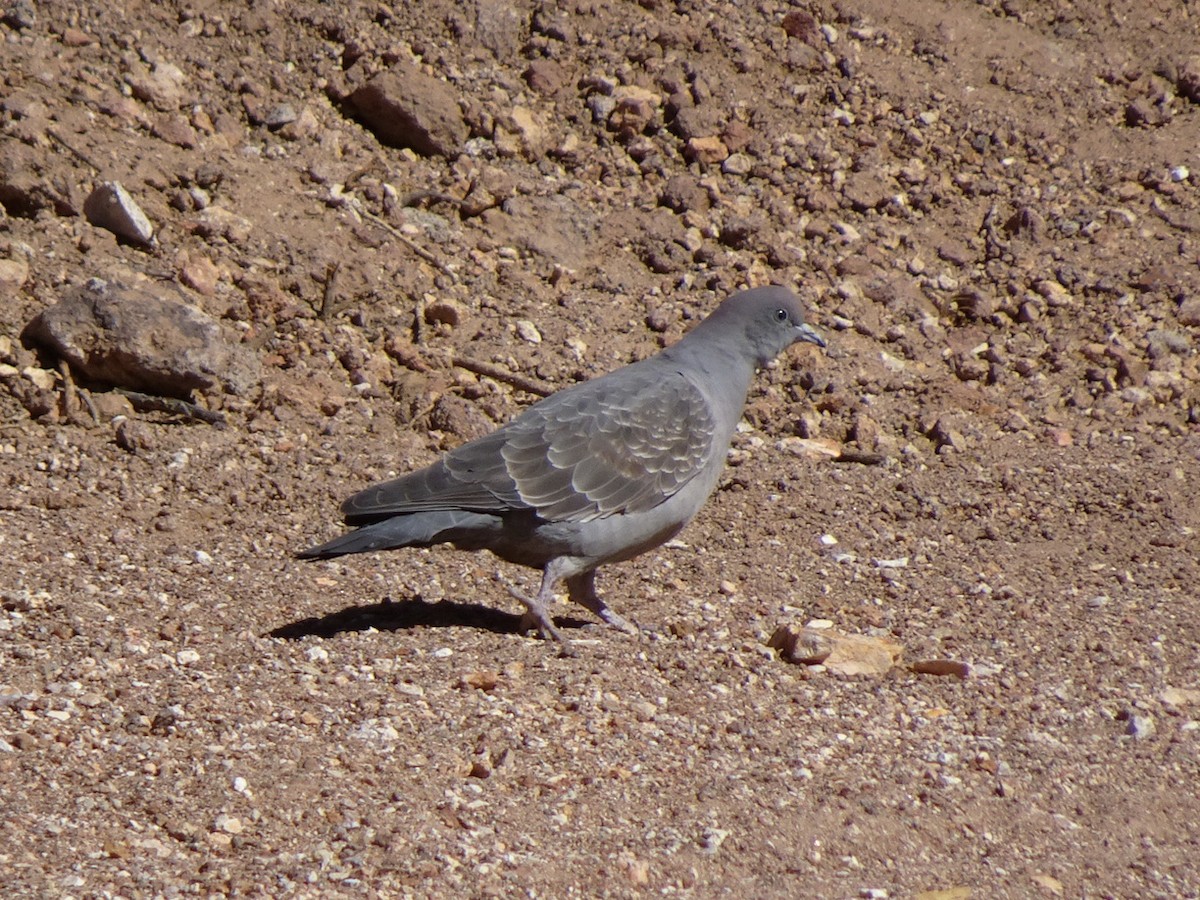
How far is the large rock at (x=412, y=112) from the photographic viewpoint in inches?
333

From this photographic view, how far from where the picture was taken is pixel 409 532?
529cm

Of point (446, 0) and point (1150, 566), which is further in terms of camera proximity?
point (446, 0)

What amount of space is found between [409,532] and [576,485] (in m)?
0.73

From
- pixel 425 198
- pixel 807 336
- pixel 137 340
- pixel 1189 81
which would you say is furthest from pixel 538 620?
pixel 1189 81

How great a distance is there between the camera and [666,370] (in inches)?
242

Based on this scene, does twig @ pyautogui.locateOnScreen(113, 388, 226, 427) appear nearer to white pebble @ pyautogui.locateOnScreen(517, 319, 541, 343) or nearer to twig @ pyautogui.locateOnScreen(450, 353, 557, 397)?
twig @ pyautogui.locateOnScreen(450, 353, 557, 397)

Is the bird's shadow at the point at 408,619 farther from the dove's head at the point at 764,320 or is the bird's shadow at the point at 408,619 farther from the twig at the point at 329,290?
the twig at the point at 329,290

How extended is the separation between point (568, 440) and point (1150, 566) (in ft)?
9.06

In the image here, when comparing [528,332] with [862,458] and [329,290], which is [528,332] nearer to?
[329,290]

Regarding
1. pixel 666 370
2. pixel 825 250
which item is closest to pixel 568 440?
pixel 666 370

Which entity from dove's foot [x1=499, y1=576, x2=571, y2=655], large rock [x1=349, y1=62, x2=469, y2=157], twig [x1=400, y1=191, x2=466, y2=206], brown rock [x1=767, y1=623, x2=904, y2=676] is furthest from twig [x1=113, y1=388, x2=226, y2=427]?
brown rock [x1=767, y1=623, x2=904, y2=676]

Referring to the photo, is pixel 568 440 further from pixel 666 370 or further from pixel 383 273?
pixel 383 273

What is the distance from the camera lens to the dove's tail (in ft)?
16.6

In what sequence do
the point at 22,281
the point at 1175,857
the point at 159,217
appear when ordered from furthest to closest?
the point at 159,217 → the point at 22,281 → the point at 1175,857
